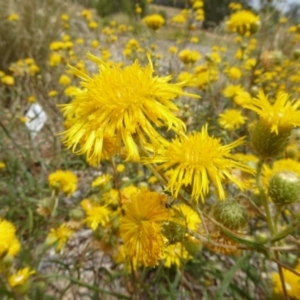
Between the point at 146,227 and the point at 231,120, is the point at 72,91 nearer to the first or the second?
the point at 231,120

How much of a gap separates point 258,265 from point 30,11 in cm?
477

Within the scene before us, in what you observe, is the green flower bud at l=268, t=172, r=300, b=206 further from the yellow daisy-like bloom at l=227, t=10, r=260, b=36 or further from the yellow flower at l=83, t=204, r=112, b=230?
the yellow daisy-like bloom at l=227, t=10, r=260, b=36

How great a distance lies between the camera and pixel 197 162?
663mm

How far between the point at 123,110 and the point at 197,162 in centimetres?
16

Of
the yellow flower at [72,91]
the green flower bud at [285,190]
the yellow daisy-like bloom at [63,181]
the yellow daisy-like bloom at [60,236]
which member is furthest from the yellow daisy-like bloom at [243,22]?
the green flower bud at [285,190]

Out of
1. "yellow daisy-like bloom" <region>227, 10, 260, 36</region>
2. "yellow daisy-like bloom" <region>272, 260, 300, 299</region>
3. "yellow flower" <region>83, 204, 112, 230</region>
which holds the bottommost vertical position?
"yellow flower" <region>83, 204, 112, 230</region>

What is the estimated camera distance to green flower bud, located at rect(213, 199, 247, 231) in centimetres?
76

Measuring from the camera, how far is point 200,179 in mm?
657

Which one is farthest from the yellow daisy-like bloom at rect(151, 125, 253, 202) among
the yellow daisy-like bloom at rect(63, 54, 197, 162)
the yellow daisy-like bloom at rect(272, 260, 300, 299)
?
the yellow daisy-like bloom at rect(272, 260, 300, 299)

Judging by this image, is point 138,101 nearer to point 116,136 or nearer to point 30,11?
point 116,136

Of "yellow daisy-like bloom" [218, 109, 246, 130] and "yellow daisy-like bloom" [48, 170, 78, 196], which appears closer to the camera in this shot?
"yellow daisy-like bloom" [48, 170, 78, 196]

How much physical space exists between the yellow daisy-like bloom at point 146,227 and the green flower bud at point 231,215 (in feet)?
0.48

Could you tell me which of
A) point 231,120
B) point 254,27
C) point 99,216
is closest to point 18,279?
point 99,216

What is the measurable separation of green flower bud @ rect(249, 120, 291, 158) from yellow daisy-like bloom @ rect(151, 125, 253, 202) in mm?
85
